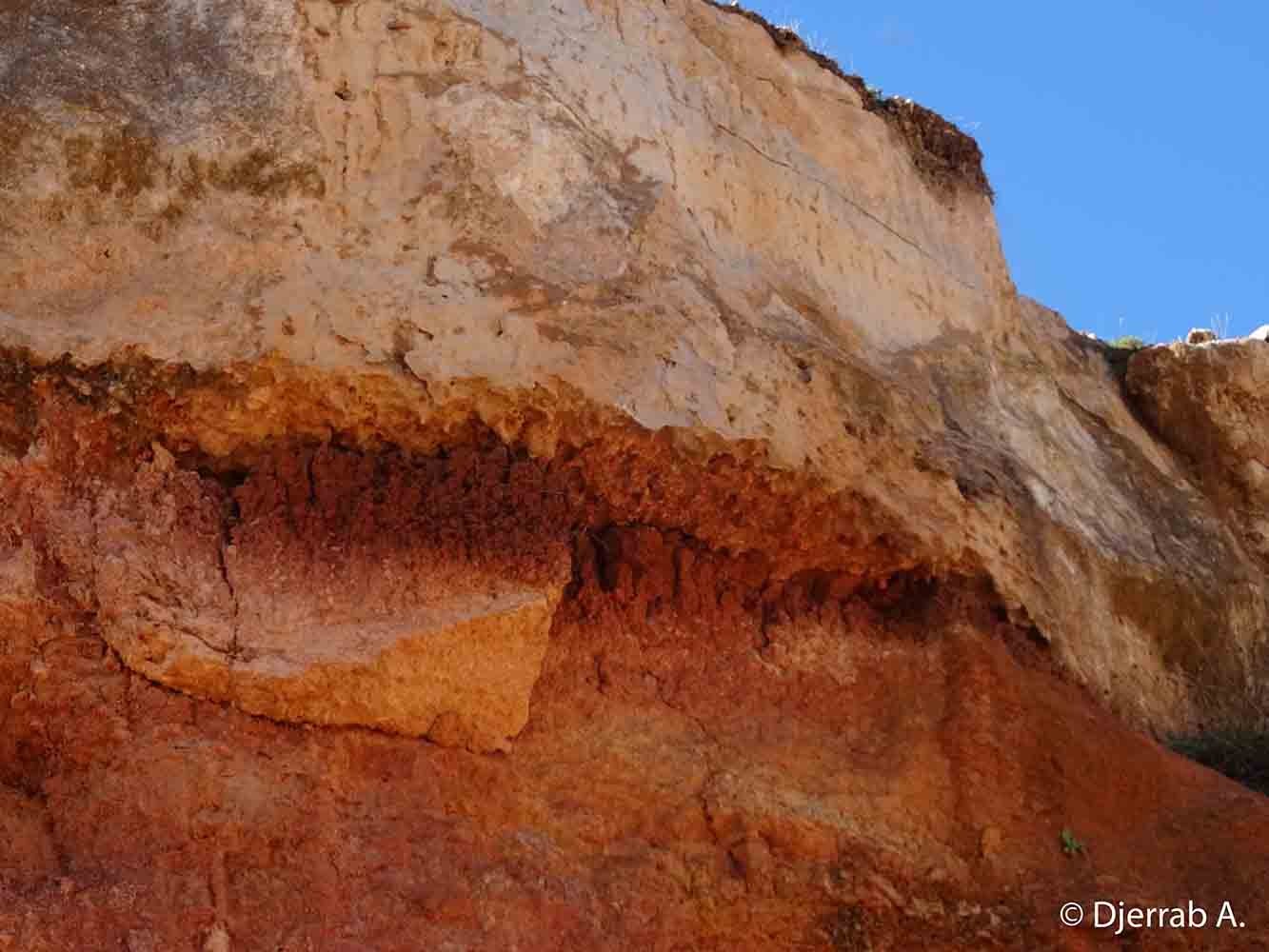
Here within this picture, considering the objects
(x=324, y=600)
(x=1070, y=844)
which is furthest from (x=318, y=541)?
(x=1070, y=844)

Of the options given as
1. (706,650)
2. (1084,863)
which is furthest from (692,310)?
(1084,863)

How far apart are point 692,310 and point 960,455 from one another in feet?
5.82

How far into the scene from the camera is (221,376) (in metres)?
6.24

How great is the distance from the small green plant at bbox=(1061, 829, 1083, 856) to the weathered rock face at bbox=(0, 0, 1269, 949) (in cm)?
6

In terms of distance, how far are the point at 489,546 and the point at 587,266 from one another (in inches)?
56.2

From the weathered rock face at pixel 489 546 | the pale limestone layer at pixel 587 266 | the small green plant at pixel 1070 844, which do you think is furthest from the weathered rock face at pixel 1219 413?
the small green plant at pixel 1070 844

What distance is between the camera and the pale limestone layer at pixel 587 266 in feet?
21.0

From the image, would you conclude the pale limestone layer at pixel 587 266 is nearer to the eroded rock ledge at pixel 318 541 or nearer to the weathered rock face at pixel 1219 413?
the eroded rock ledge at pixel 318 541

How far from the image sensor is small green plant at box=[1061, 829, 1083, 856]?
7.29m

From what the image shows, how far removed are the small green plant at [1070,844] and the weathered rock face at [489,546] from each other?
0.19 ft

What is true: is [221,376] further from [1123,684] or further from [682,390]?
[1123,684]

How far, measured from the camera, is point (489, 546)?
21.1ft

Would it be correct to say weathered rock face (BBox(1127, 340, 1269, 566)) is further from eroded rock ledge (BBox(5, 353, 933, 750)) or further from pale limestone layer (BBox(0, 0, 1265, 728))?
eroded rock ledge (BBox(5, 353, 933, 750))

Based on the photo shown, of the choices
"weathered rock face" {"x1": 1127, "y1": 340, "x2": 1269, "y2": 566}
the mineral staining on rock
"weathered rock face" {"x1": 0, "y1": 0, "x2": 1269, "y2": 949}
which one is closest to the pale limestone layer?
"weathered rock face" {"x1": 0, "y1": 0, "x2": 1269, "y2": 949}
